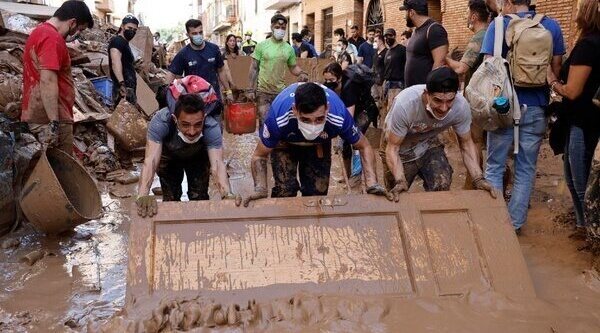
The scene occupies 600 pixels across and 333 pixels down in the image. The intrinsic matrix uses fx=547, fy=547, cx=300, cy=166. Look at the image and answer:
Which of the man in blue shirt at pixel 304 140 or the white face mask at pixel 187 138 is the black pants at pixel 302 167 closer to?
the man in blue shirt at pixel 304 140

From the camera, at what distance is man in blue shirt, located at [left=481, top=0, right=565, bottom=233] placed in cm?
377

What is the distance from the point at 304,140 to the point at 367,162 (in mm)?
414

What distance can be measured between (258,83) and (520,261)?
15.0ft

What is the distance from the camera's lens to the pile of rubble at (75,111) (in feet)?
14.4

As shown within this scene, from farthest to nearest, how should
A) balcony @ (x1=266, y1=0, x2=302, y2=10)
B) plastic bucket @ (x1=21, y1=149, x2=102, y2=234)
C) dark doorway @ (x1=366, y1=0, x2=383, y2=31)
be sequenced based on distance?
balcony @ (x1=266, y1=0, x2=302, y2=10) → dark doorway @ (x1=366, y1=0, x2=383, y2=31) → plastic bucket @ (x1=21, y1=149, x2=102, y2=234)

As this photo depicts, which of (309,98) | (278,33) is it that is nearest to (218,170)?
(309,98)

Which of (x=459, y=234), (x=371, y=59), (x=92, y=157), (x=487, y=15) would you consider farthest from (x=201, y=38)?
(x=371, y=59)

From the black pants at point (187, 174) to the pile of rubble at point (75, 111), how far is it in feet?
4.41

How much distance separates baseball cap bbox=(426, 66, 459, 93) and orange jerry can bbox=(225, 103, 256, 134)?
327cm

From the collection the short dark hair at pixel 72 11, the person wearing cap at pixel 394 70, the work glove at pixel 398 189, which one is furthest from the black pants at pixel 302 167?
the person wearing cap at pixel 394 70

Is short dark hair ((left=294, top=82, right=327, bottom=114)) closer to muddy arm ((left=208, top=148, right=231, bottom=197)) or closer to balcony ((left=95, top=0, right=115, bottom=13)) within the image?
muddy arm ((left=208, top=148, right=231, bottom=197))

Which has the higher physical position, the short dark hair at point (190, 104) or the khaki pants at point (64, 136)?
the short dark hair at point (190, 104)

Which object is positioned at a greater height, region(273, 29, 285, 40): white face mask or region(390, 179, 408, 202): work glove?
region(273, 29, 285, 40): white face mask

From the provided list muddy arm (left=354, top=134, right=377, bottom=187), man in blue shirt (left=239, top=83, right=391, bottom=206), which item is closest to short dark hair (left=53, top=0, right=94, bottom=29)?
man in blue shirt (left=239, top=83, right=391, bottom=206)
